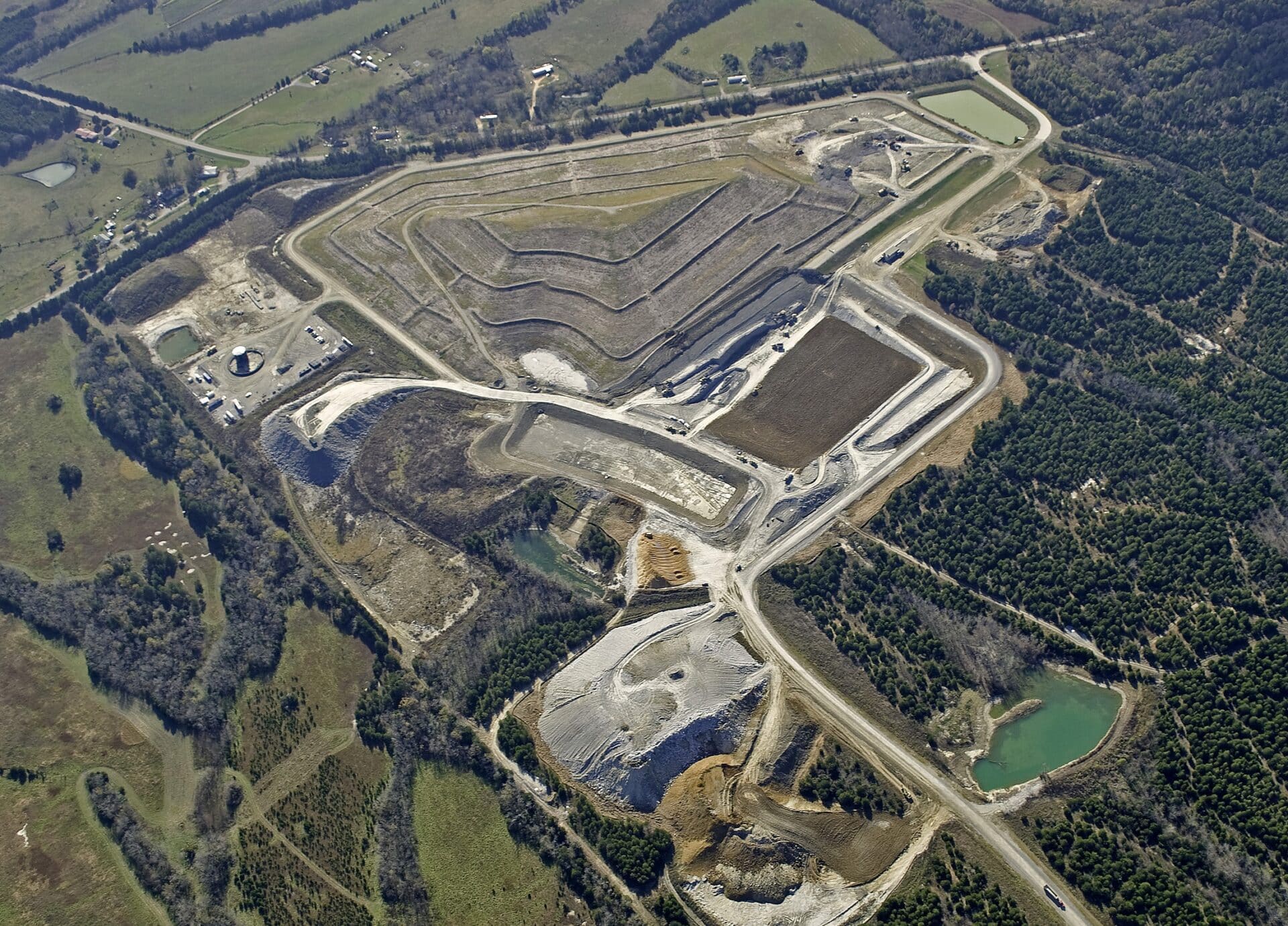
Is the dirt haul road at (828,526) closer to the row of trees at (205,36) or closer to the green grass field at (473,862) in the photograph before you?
the green grass field at (473,862)

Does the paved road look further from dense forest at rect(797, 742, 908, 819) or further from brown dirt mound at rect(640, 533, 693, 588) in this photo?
dense forest at rect(797, 742, 908, 819)

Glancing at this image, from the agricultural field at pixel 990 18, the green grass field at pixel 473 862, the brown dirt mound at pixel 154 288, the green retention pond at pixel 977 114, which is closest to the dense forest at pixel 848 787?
the green grass field at pixel 473 862

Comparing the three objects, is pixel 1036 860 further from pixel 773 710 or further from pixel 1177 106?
pixel 1177 106

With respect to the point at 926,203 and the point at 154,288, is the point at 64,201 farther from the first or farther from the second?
the point at 926,203

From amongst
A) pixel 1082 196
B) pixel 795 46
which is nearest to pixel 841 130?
pixel 795 46

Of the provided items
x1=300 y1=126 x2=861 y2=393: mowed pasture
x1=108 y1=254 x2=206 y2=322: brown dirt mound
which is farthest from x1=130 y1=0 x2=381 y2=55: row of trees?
x1=108 y1=254 x2=206 y2=322: brown dirt mound

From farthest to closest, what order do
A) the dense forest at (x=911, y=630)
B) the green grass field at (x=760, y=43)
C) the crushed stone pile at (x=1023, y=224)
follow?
the green grass field at (x=760, y=43) → the crushed stone pile at (x=1023, y=224) → the dense forest at (x=911, y=630)
